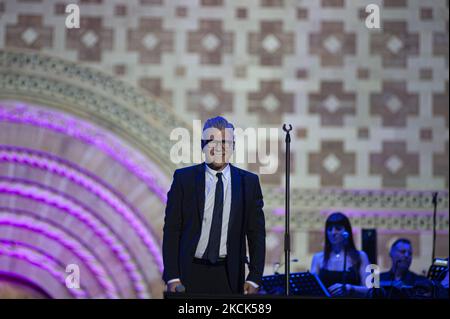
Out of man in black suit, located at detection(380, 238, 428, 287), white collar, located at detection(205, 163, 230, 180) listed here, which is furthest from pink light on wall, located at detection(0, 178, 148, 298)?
white collar, located at detection(205, 163, 230, 180)

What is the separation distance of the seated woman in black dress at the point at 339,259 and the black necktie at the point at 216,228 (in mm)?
2128

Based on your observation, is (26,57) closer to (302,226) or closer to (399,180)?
(302,226)

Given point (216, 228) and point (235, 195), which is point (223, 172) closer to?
point (235, 195)

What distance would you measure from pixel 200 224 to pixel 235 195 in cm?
24

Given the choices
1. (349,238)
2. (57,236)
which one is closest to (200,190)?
(349,238)

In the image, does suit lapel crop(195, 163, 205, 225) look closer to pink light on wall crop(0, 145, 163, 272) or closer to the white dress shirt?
the white dress shirt

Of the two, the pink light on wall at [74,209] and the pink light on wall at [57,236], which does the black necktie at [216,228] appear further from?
the pink light on wall at [57,236]

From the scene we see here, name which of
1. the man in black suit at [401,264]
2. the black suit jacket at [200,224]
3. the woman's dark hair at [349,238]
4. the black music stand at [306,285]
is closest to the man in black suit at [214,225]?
the black suit jacket at [200,224]

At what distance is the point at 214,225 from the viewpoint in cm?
477

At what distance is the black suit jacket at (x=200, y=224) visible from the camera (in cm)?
474
